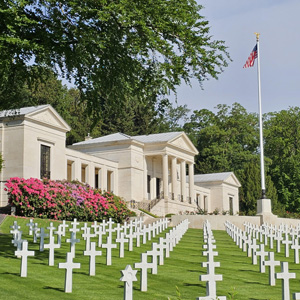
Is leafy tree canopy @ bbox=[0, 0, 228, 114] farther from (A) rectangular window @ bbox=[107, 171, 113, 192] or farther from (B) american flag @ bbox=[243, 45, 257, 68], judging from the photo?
(A) rectangular window @ bbox=[107, 171, 113, 192]

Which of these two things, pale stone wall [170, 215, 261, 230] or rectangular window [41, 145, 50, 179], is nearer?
pale stone wall [170, 215, 261, 230]

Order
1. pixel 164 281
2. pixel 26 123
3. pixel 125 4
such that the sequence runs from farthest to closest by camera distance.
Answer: pixel 26 123, pixel 125 4, pixel 164 281

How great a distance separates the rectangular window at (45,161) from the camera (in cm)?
4347

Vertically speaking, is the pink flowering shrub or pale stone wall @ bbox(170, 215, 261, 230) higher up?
the pink flowering shrub

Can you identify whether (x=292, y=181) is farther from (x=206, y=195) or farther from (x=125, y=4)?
(x=125, y=4)

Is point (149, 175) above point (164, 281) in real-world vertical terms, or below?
above

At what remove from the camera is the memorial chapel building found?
41781 mm

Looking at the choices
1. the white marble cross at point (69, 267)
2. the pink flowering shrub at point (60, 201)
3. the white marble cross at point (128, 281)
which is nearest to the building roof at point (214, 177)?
the pink flowering shrub at point (60, 201)

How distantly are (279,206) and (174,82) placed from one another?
5739 centimetres

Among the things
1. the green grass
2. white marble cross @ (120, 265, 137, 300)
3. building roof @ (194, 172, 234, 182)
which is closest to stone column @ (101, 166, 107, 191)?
building roof @ (194, 172, 234, 182)

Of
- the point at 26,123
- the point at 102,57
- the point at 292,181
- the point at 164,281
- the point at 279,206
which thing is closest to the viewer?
the point at 164,281

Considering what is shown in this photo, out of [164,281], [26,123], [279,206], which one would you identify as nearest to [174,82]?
[164,281]

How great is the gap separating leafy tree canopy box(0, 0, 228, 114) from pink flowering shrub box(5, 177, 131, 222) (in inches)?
761

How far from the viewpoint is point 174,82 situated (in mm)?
16875
